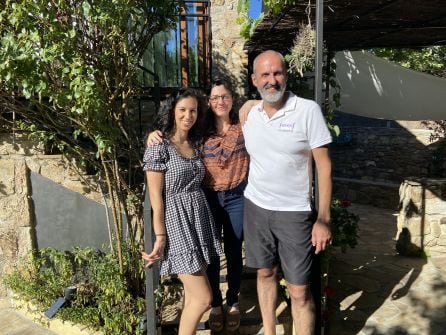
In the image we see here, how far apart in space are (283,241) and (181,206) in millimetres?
638

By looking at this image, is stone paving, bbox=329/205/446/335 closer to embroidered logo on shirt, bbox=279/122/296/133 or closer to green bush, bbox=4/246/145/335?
green bush, bbox=4/246/145/335

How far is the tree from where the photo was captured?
246cm

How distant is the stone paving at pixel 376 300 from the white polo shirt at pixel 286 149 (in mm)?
1155

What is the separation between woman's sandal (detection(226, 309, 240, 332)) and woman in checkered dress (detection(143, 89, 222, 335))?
18.6 inches

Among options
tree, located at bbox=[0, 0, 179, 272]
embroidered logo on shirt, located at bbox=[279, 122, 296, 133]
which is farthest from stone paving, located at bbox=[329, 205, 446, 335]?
tree, located at bbox=[0, 0, 179, 272]

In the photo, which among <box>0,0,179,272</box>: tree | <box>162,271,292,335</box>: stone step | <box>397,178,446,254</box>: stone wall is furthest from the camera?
<box>397,178,446,254</box>: stone wall

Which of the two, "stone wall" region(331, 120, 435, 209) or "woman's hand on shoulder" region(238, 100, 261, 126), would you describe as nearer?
"woman's hand on shoulder" region(238, 100, 261, 126)

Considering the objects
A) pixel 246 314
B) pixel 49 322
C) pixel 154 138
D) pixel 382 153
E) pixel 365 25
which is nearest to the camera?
pixel 154 138

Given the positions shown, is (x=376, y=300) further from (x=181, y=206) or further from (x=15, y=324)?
(x=15, y=324)

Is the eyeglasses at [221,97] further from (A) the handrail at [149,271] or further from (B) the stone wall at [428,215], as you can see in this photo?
(B) the stone wall at [428,215]

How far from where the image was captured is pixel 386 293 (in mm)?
3629

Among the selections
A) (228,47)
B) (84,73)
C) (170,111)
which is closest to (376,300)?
(170,111)

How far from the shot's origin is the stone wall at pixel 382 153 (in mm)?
9469

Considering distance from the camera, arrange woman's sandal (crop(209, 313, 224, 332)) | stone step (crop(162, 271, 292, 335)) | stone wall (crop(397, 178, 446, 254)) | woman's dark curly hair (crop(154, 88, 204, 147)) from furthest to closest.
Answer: stone wall (crop(397, 178, 446, 254)), stone step (crop(162, 271, 292, 335)), woman's sandal (crop(209, 313, 224, 332)), woman's dark curly hair (crop(154, 88, 204, 147))
